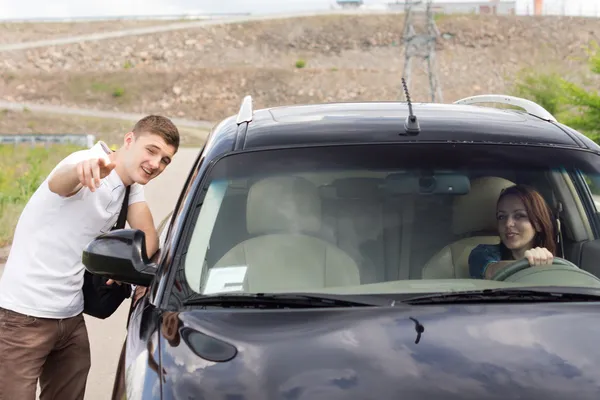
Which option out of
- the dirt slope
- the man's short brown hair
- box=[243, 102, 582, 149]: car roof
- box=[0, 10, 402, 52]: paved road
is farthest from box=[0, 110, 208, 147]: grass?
box=[243, 102, 582, 149]: car roof

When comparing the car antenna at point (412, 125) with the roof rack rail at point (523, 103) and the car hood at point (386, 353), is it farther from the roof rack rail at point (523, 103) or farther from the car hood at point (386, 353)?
the car hood at point (386, 353)

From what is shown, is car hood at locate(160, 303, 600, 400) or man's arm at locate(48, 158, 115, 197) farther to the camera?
man's arm at locate(48, 158, 115, 197)

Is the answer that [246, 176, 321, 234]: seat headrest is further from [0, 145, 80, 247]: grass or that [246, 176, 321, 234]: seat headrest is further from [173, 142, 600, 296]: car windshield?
[0, 145, 80, 247]: grass

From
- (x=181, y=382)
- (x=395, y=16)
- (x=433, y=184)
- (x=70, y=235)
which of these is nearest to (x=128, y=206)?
(x=70, y=235)

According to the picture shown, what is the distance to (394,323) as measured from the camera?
2.98 metres

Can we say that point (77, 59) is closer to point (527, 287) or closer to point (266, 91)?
point (266, 91)

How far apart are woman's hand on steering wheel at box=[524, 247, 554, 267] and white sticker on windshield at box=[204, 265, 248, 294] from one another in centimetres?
106

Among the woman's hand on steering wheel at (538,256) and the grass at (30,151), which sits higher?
the grass at (30,151)

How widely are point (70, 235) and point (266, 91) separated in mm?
88043

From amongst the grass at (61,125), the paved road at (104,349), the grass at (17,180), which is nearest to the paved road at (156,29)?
the grass at (61,125)

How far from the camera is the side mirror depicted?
3514 mm

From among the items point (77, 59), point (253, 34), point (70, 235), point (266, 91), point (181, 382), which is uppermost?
point (253, 34)

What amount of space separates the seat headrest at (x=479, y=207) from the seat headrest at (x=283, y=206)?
1.95ft

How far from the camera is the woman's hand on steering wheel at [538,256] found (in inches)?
145
